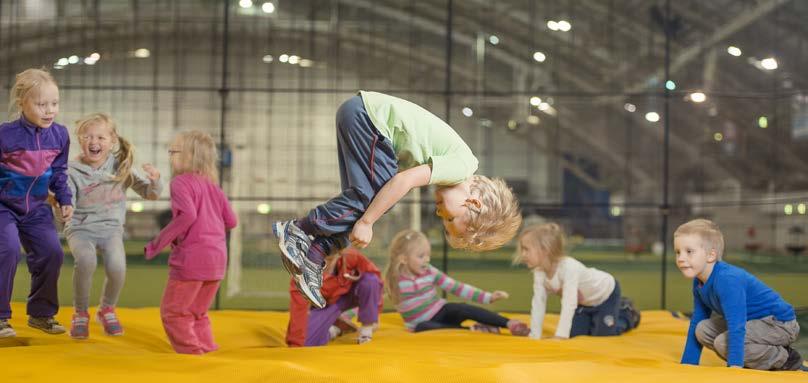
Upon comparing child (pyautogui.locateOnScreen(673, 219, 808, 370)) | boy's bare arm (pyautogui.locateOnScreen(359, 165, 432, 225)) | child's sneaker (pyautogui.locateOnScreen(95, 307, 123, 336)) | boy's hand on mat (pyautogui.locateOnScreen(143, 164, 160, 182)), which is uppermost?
boy's hand on mat (pyautogui.locateOnScreen(143, 164, 160, 182))

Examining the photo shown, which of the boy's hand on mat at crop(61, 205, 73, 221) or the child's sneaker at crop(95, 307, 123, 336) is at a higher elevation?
the boy's hand on mat at crop(61, 205, 73, 221)

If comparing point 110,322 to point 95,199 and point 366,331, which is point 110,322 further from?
point 366,331

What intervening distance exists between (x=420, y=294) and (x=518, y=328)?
1.54 feet

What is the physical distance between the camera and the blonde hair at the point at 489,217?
2533 mm

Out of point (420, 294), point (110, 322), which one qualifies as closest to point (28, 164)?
point (110, 322)

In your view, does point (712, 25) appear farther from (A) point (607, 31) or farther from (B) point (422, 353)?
(B) point (422, 353)

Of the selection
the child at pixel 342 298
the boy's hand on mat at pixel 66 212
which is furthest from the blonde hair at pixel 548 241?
the boy's hand on mat at pixel 66 212

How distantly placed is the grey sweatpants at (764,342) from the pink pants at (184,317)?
1.78 meters

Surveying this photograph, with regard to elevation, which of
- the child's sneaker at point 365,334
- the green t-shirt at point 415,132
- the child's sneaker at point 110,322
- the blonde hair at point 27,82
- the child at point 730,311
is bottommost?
the child's sneaker at point 365,334

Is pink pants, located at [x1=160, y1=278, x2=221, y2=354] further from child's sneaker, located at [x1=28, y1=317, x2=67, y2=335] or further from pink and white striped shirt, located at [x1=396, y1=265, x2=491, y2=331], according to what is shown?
pink and white striped shirt, located at [x1=396, y1=265, x2=491, y2=331]

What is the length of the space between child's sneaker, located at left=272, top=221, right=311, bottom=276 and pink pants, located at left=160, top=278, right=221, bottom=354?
67 centimetres

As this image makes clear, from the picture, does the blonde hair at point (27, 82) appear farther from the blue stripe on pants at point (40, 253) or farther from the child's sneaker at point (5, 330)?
the child's sneaker at point (5, 330)

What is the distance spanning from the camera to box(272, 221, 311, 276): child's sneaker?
2396 mm

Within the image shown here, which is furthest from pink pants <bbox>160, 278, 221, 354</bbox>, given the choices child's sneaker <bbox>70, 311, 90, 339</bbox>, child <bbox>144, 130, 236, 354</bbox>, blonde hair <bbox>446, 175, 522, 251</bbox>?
blonde hair <bbox>446, 175, 522, 251</bbox>
